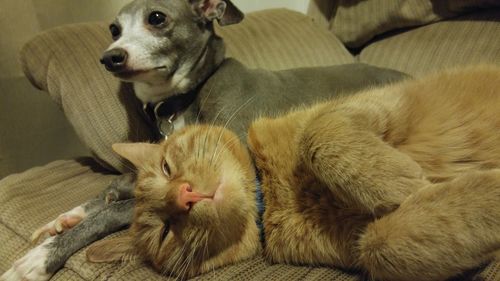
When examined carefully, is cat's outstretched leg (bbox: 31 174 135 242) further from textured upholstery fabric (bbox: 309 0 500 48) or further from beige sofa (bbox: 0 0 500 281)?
textured upholstery fabric (bbox: 309 0 500 48)

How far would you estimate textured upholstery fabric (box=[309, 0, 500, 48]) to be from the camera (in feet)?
6.00

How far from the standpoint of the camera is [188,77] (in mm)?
1453

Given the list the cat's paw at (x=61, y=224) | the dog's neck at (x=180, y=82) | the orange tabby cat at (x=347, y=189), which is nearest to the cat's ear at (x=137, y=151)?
the orange tabby cat at (x=347, y=189)

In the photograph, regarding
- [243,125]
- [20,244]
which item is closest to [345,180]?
[243,125]

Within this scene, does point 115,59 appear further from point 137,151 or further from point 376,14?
point 376,14

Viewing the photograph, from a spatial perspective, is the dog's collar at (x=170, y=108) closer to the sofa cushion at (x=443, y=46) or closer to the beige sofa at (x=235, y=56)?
the beige sofa at (x=235, y=56)

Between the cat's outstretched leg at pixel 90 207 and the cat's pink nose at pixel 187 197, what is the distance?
0.44 metres

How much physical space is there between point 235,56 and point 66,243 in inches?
40.6

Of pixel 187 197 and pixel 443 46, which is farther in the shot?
pixel 443 46

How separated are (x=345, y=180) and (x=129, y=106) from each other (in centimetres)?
99

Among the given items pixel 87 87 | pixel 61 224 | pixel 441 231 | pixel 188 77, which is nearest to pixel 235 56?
pixel 188 77

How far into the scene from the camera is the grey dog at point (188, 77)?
1.31m

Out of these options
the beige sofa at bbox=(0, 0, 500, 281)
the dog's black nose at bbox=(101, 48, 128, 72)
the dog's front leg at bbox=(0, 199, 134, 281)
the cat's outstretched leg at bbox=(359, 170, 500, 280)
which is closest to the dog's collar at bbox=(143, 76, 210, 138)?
the beige sofa at bbox=(0, 0, 500, 281)

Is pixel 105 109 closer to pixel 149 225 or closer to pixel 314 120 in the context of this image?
pixel 149 225
